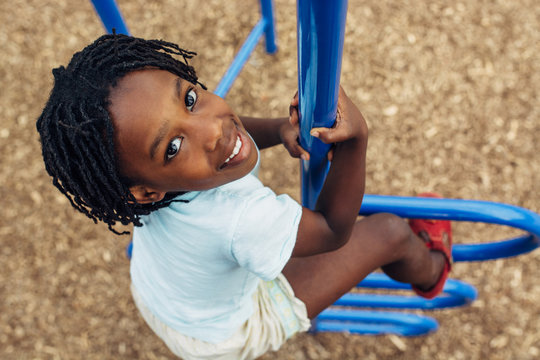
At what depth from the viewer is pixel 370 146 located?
2.22 meters

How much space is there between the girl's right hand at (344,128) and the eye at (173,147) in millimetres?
228

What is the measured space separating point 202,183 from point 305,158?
0.70ft

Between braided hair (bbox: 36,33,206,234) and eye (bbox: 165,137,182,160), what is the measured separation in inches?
3.6

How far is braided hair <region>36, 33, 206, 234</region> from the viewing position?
0.74 meters

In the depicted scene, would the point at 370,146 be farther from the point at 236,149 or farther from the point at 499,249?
the point at 236,149

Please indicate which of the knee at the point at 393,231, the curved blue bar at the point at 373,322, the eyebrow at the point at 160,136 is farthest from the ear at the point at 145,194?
the curved blue bar at the point at 373,322

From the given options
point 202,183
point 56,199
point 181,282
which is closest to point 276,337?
point 181,282

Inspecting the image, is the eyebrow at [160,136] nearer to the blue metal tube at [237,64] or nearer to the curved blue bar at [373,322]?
the blue metal tube at [237,64]

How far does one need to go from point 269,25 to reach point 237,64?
492 millimetres

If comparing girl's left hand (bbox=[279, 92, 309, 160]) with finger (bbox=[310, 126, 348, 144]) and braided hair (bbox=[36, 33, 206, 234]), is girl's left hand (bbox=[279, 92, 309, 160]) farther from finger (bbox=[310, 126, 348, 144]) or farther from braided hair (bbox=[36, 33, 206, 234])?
braided hair (bbox=[36, 33, 206, 234])

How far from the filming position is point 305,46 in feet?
2.00

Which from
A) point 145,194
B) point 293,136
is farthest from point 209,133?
point 293,136

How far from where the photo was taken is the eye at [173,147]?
0.78 metres

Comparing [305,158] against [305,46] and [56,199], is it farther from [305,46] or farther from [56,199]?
[56,199]
